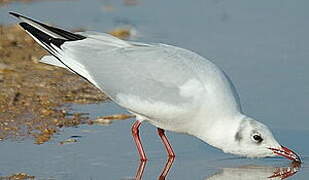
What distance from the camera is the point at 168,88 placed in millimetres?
6453

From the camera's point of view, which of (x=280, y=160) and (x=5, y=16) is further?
(x=5, y=16)

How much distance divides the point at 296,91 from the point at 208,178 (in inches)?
80.1

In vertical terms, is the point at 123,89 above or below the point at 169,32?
above

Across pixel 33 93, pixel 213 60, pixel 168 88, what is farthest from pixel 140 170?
pixel 213 60

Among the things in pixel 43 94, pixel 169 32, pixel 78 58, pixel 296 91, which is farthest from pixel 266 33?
pixel 78 58

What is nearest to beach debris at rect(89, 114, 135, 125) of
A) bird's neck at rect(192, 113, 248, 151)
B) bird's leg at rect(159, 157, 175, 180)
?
bird's leg at rect(159, 157, 175, 180)

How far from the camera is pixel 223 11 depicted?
1077 centimetres

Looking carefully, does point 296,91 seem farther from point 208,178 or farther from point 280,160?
point 208,178

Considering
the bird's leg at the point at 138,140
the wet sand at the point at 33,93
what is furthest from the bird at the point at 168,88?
the wet sand at the point at 33,93

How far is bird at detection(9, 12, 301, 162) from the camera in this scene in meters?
6.30

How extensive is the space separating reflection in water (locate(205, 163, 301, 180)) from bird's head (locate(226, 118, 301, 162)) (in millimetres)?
101

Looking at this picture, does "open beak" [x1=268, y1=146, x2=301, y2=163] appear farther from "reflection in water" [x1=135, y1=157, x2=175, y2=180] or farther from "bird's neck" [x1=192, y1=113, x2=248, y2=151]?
"reflection in water" [x1=135, y1=157, x2=175, y2=180]

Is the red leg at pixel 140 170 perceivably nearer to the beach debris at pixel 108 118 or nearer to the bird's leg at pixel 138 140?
the bird's leg at pixel 138 140

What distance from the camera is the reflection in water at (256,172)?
20.3 ft
